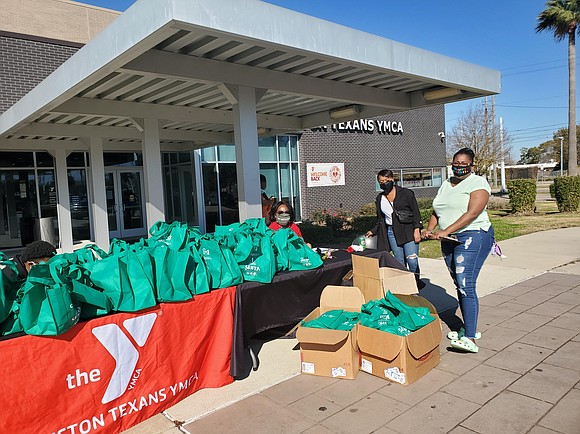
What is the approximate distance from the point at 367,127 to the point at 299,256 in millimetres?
17897

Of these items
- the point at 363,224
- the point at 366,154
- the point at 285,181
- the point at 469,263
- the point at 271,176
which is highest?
the point at 366,154

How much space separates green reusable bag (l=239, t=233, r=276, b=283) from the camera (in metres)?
3.93

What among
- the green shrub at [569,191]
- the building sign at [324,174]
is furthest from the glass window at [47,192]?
the green shrub at [569,191]

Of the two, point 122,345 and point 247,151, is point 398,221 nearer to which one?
point 247,151

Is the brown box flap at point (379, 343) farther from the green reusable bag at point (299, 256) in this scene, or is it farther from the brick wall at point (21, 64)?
the brick wall at point (21, 64)

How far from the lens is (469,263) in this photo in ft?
13.1

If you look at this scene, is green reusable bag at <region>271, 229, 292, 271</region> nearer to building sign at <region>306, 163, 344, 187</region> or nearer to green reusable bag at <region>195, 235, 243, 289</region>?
green reusable bag at <region>195, 235, 243, 289</region>

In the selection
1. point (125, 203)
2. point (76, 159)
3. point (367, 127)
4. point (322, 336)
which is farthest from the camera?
point (367, 127)

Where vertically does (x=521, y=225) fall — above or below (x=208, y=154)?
below

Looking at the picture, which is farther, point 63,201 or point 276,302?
point 63,201

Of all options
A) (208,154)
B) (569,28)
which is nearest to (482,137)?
(569,28)

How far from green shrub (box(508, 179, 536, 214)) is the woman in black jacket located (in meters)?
14.1

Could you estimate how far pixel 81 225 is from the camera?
575 inches

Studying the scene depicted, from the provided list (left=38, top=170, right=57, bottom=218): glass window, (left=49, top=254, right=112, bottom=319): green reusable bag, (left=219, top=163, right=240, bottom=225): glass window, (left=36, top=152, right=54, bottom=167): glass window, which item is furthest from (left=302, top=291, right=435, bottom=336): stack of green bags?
(left=219, top=163, right=240, bottom=225): glass window
